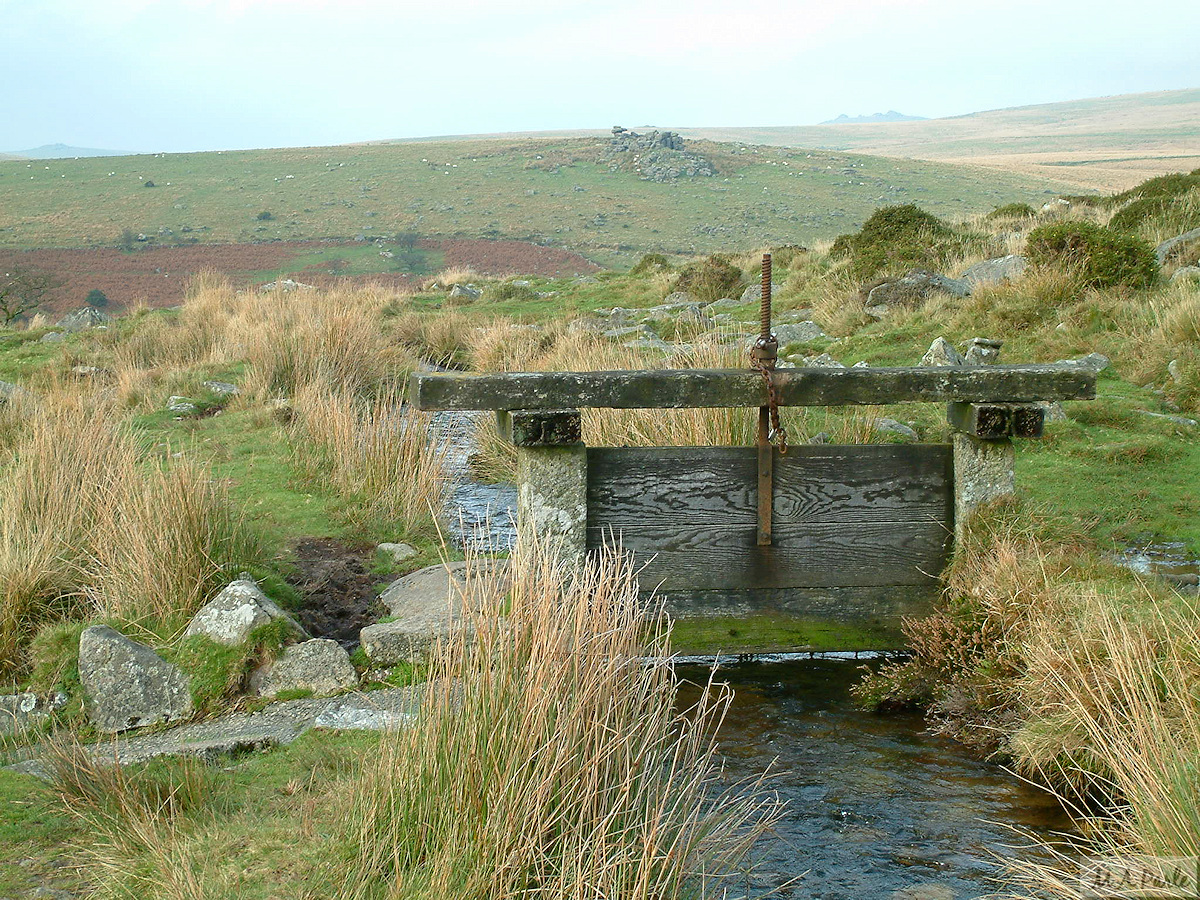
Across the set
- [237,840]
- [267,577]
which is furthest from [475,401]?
[237,840]

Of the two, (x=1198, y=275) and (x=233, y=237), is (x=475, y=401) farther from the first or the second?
(x=233, y=237)

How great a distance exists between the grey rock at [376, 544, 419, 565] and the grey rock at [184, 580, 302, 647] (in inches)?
52.6

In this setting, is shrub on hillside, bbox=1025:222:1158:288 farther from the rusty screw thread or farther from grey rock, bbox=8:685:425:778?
grey rock, bbox=8:685:425:778

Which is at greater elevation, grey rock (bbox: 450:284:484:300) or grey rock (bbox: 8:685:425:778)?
grey rock (bbox: 450:284:484:300)

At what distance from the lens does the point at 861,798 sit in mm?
3467

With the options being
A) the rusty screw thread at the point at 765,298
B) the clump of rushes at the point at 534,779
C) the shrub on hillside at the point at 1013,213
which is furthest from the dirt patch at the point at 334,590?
the shrub on hillside at the point at 1013,213

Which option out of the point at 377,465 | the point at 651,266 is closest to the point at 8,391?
the point at 377,465

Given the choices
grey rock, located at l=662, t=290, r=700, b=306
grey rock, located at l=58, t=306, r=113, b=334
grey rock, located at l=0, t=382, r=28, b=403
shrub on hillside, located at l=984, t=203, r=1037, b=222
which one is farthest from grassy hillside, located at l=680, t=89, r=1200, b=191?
grey rock, located at l=0, t=382, r=28, b=403

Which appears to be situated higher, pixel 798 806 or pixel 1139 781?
pixel 1139 781

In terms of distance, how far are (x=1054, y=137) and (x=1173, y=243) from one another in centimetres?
14243

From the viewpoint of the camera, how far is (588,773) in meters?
2.39

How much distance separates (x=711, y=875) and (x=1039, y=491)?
4.44m

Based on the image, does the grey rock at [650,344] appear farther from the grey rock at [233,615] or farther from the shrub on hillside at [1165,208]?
the shrub on hillside at [1165,208]

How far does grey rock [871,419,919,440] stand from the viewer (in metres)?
6.98
